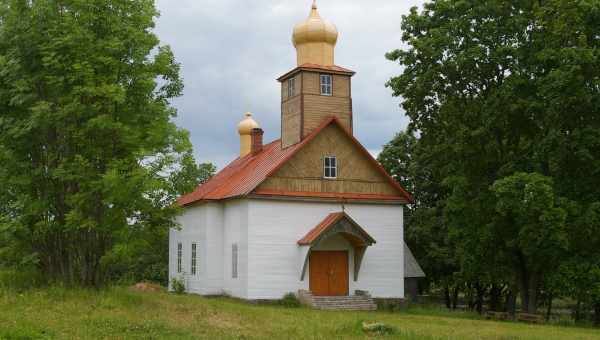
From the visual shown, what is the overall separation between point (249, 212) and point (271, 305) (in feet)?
11.7

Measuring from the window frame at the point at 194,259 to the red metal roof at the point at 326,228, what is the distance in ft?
22.6

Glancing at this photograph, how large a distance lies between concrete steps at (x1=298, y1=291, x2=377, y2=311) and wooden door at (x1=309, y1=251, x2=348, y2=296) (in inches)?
31.2

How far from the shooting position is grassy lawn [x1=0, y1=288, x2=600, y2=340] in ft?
53.9

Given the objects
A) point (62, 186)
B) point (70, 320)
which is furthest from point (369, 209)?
point (70, 320)

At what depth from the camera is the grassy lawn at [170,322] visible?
16.4m

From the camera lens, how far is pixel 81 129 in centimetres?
2133

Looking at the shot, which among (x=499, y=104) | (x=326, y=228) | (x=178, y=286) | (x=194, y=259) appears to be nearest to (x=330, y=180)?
(x=326, y=228)

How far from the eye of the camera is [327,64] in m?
31.1

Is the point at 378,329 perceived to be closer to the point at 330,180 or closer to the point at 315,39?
the point at 330,180

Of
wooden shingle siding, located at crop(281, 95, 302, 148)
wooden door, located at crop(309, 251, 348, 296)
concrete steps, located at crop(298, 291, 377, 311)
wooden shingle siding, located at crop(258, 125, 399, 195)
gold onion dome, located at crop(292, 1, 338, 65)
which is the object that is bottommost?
concrete steps, located at crop(298, 291, 377, 311)

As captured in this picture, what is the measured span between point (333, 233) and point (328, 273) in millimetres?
2169

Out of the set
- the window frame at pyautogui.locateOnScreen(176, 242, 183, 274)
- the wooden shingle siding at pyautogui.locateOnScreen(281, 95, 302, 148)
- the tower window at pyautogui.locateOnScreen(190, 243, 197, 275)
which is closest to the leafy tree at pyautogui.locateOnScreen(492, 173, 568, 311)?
the wooden shingle siding at pyautogui.locateOnScreen(281, 95, 302, 148)

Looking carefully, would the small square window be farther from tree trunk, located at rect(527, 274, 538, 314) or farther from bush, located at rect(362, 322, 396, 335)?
bush, located at rect(362, 322, 396, 335)

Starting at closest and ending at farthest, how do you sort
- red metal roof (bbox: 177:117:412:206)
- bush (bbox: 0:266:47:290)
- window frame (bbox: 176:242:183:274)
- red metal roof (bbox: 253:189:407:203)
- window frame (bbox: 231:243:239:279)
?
1. bush (bbox: 0:266:47:290)
2. red metal roof (bbox: 253:189:407:203)
3. red metal roof (bbox: 177:117:412:206)
4. window frame (bbox: 231:243:239:279)
5. window frame (bbox: 176:242:183:274)
